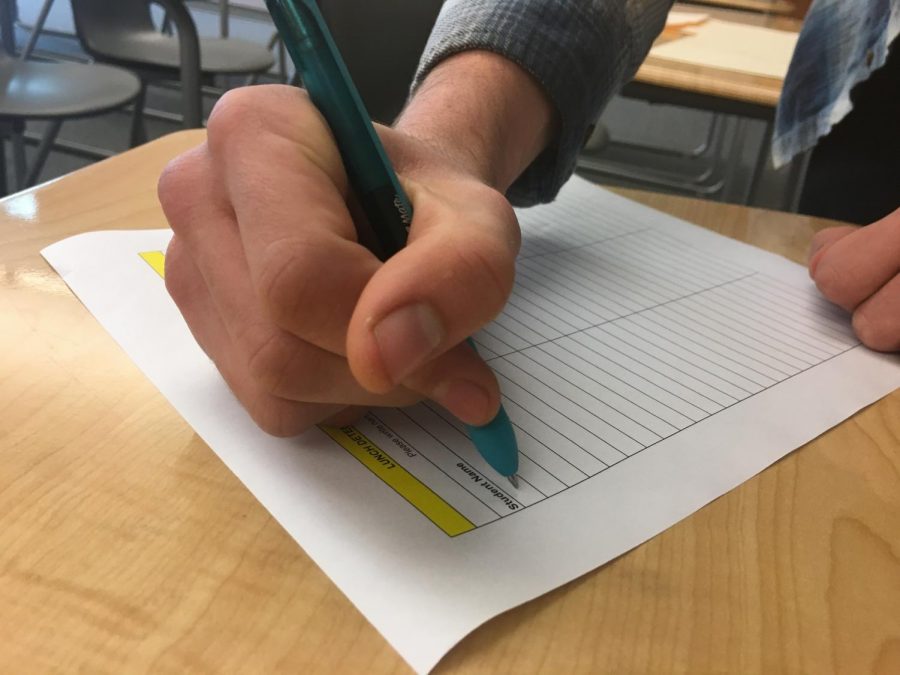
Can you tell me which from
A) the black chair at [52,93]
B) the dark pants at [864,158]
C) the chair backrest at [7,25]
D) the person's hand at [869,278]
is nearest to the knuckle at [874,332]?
the person's hand at [869,278]

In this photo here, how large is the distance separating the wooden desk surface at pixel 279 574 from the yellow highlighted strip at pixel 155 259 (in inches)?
3.7

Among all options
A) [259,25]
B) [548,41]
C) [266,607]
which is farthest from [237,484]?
[259,25]

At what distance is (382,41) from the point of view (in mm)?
1077

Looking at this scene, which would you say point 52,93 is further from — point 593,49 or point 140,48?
point 593,49

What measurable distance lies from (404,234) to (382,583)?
12cm

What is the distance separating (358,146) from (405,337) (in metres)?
0.09

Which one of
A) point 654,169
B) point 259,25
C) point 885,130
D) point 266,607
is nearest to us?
point 266,607

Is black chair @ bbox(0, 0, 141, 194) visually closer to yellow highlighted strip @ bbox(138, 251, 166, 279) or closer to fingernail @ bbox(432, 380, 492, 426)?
yellow highlighted strip @ bbox(138, 251, 166, 279)

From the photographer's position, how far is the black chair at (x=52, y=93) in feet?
4.35

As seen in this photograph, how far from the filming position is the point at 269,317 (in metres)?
0.26

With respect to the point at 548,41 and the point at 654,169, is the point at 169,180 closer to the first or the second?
the point at 548,41

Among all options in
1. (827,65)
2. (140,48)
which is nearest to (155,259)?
(827,65)

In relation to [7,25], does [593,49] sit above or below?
above

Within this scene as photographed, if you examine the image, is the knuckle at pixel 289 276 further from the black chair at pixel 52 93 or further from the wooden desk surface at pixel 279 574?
the black chair at pixel 52 93
